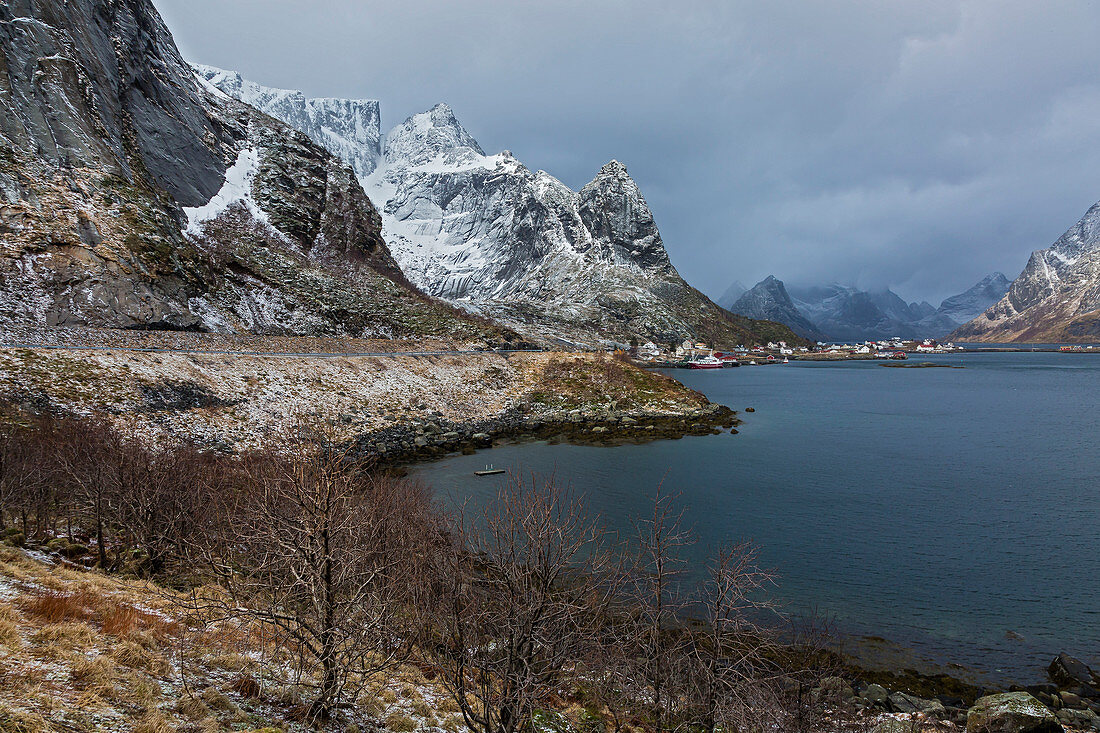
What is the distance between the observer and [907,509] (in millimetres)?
37250

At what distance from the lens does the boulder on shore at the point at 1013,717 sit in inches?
553

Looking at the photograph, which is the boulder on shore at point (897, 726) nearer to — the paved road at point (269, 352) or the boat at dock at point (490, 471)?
the boat at dock at point (490, 471)

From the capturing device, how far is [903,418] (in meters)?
78.5

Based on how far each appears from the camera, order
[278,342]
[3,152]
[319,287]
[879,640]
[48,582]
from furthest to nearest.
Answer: [319,287] → [278,342] → [3,152] → [879,640] → [48,582]

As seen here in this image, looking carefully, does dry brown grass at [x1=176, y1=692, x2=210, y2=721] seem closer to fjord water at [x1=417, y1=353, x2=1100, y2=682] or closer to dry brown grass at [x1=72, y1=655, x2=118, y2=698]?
dry brown grass at [x1=72, y1=655, x2=118, y2=698]

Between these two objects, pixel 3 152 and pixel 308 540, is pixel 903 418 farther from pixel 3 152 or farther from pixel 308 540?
pixel 3 152

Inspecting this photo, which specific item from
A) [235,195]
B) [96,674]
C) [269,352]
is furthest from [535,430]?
[235,195]

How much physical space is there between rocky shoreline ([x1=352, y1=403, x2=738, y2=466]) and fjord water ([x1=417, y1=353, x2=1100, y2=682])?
3.64 m

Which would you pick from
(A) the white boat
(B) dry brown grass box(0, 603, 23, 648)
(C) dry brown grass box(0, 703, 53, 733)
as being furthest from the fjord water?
(A) the white boat

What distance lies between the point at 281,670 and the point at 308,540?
14.2ft

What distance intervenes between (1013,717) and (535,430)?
53.0m

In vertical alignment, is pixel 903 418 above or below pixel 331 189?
below

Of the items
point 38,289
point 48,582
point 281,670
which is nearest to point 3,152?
point 38,289

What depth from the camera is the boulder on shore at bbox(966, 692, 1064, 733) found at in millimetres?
14039
